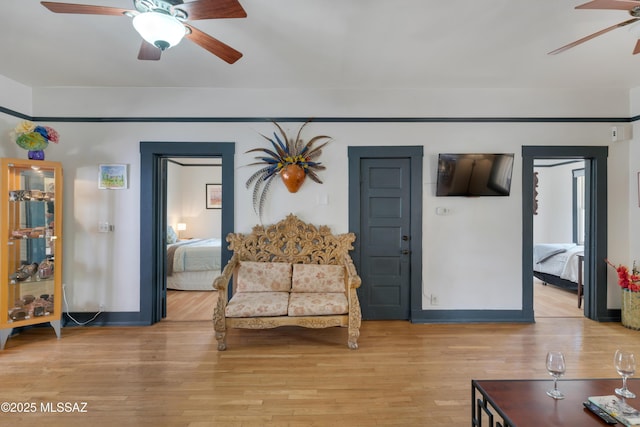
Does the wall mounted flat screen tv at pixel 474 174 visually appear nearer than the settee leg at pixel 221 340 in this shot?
No

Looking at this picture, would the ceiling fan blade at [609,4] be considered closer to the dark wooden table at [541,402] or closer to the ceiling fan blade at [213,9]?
the ceiling fan blade at [213,9]

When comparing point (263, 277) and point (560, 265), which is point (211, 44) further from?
point (560, 265)

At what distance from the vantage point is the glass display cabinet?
3.13 m

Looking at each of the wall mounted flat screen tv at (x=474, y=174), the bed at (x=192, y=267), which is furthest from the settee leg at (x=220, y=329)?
the wall mounted flat screen tv at (x=474, y=174)

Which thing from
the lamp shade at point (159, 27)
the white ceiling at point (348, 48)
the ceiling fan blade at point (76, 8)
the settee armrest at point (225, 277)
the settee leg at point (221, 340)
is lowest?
the settee leg at point (221, 340)

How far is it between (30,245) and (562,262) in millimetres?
7258

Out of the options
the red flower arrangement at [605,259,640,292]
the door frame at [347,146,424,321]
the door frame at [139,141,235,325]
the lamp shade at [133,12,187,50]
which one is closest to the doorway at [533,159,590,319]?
the red flower arrangement at [605,259,640,292]

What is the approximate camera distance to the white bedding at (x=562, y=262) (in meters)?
4.95

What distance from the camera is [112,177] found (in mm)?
3764

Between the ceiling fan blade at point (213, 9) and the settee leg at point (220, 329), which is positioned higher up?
the ceiling fan blade at point (213, 9)

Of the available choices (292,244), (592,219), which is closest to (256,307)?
(292,244)

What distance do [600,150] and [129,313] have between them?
237 inches

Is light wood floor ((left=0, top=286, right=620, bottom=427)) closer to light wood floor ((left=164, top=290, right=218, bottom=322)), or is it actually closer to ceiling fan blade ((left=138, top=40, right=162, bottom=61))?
light wood floor ((left=164, top=290, right=218, bottom=322))

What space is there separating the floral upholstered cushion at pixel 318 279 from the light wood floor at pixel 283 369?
0.48 meters
